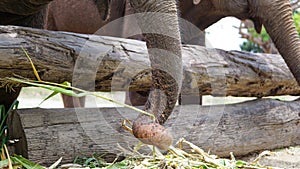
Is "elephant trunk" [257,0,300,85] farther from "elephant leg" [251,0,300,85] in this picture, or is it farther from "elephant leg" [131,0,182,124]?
"elephant leg" [131,0,182,124]

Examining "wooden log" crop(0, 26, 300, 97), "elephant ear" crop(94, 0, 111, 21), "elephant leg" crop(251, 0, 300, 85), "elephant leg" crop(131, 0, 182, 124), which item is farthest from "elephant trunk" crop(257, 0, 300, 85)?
"elephant leg" crop(131, 0, 182, 124)

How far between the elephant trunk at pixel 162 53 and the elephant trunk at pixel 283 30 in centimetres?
138

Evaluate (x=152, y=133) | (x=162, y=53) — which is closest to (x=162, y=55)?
(x=162, y=53)

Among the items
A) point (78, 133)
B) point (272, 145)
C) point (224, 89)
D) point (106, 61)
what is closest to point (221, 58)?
point (224, 89)

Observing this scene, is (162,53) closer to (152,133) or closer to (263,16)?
(152,133)

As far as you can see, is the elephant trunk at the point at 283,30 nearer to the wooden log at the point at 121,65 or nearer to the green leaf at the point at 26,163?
the wooden log at the point at 121,65

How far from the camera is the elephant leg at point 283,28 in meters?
2.54

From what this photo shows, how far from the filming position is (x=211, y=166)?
1.38 metres

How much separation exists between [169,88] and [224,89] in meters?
1.50

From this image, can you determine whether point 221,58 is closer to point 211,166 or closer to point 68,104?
point 211,166

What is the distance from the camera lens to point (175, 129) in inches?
87.4

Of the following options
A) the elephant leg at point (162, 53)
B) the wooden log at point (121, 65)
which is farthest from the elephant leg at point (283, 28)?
the elephant leg at point (162, 53)

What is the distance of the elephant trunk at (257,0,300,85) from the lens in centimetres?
254

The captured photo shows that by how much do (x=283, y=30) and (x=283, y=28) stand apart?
1 cm
